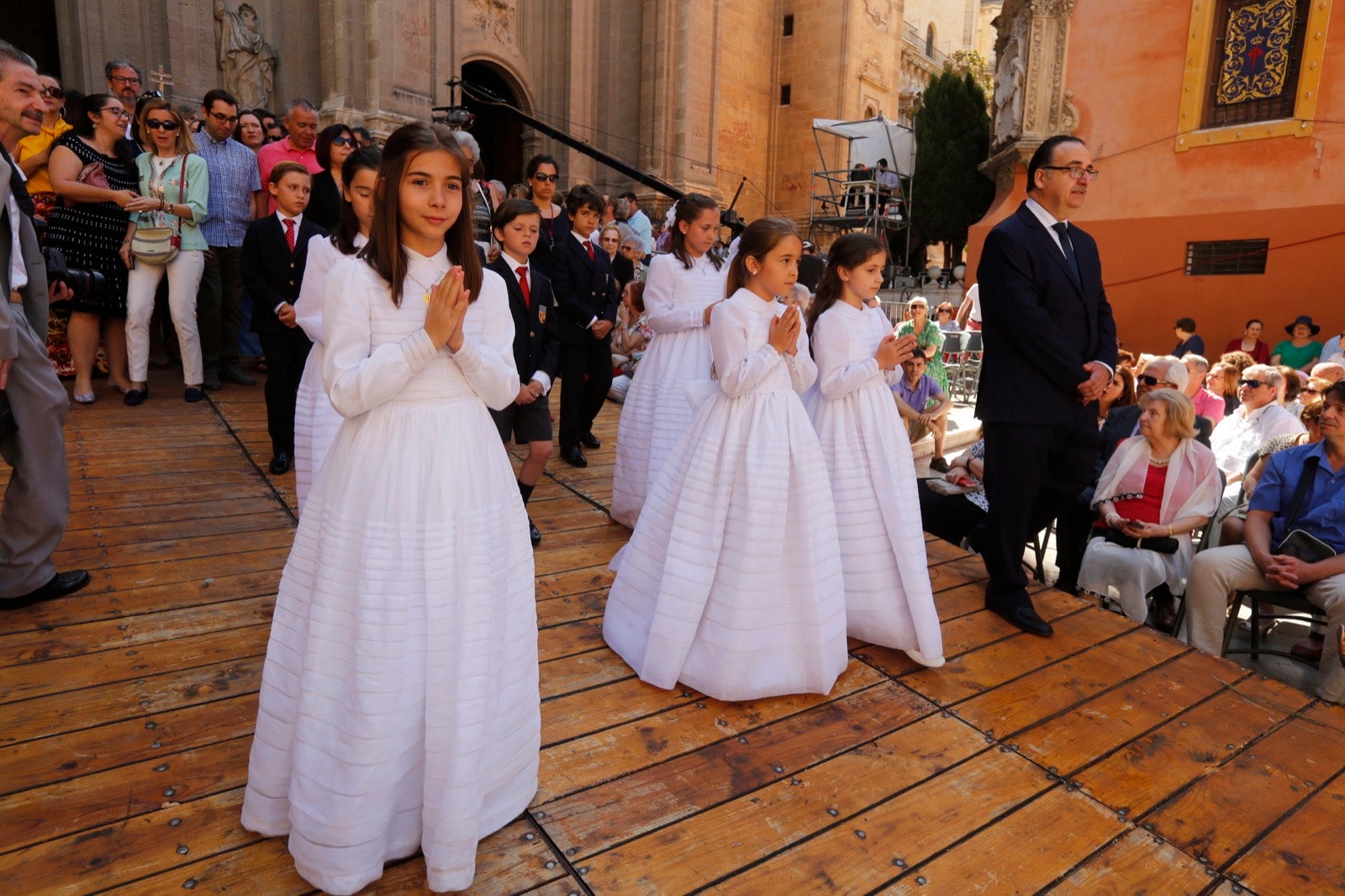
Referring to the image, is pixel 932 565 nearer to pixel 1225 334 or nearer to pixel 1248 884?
pixel 1248 884

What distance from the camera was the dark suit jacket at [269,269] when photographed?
16.8ft

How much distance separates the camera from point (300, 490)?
3.70 metres

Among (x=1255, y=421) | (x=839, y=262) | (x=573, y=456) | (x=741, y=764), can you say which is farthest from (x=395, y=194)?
(x=1255, y=421)

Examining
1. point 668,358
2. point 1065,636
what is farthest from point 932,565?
point 668,358

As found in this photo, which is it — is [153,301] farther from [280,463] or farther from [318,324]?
[318,324]

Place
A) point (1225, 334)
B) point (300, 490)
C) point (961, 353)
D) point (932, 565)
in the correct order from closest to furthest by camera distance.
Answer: point (300, 490)
point (932, 565)
point (1225, 334)
point (961, 353)

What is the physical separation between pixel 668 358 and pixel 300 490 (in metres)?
2.08

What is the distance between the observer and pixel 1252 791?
2.83m

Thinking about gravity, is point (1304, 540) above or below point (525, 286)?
below

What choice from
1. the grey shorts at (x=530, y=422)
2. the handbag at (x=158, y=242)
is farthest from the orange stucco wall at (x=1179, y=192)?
the handbag at (x=158, y=242)

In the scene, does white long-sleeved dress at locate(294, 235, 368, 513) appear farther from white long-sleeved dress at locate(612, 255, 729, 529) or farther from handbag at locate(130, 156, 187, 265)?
handbag at locate(130, 156, 187, 265)

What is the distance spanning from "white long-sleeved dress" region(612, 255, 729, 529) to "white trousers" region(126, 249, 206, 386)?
3.61 meters

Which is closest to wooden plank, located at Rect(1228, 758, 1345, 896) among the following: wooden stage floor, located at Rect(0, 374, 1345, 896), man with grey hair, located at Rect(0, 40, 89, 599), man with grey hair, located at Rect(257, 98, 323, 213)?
wooden stage floor, located at Rect(0, 374, 1345, 896)

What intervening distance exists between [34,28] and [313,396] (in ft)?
52.8
